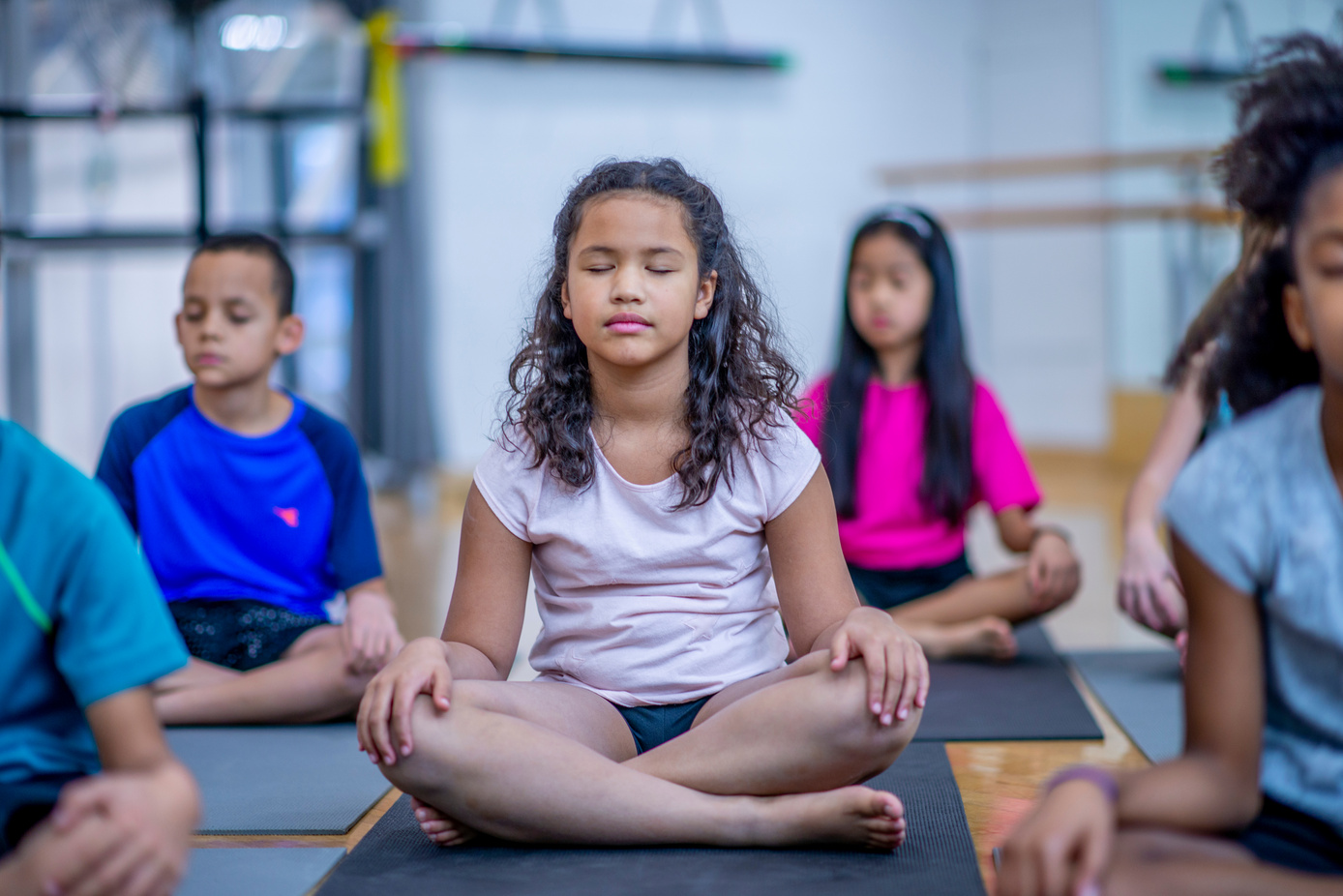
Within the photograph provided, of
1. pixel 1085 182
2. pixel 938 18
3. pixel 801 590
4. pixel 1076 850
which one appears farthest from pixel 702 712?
pixel 938 18

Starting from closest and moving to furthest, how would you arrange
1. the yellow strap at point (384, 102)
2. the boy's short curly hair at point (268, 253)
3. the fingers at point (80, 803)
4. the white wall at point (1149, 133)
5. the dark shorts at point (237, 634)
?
1. the fingers at point (80, 803)
2. the dark shorts at point (237, 634)
3. the boy's short curly hair at point (268, 253)
4. the yellow strap at point (384, 102)
5. the white wall at point (1149, 133)

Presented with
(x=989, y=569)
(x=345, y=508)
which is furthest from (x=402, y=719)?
(x=989, y=569)

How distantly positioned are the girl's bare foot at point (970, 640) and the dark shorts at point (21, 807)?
4.21 feet

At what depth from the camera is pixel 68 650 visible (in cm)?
76

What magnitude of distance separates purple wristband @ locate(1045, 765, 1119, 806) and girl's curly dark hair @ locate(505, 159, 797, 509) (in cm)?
47

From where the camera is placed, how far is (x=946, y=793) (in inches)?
47.4

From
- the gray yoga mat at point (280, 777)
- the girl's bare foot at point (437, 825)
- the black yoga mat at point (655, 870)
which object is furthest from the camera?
the gray yoga mat at point (280, 777)

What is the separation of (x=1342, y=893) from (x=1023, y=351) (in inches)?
179

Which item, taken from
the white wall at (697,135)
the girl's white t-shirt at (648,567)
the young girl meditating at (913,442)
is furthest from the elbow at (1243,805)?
the white wall at (697,135)

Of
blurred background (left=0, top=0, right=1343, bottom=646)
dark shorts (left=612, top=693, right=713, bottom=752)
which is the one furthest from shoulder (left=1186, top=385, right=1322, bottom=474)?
blurred background (left=0, top=0, right=1343, bottom=646)

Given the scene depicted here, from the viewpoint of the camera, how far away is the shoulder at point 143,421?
161 centimetres

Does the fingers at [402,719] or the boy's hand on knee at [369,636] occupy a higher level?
the fingers at [402,719]

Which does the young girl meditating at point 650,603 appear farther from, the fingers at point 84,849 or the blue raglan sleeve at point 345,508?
the blue raglan sleeve at point 345,508

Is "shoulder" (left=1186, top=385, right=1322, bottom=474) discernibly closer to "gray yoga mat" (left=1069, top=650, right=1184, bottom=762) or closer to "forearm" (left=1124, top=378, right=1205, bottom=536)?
"gray yoga mat" (left=1069, top=650, right=1184, bottom=762)
